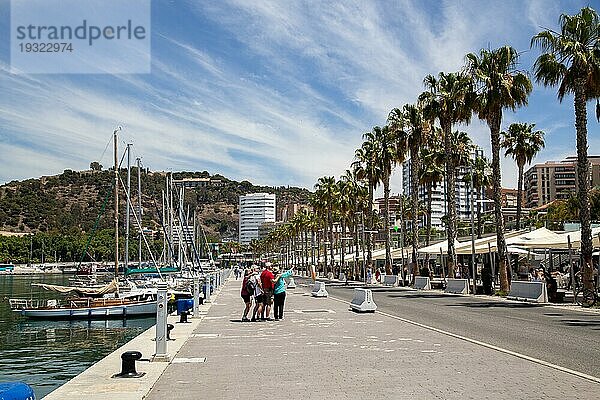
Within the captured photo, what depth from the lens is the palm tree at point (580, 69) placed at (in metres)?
30.9

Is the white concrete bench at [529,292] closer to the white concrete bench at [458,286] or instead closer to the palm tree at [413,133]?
the white concrete bench at [458,286]

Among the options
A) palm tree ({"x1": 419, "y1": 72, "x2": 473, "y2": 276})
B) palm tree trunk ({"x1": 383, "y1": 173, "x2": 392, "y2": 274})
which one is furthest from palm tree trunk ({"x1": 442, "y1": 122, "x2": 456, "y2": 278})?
palm tree trunk ({"x1": 383, "y1": 173, "x2": 392, "y2": 274})

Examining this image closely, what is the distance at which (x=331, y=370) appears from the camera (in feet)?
41.1

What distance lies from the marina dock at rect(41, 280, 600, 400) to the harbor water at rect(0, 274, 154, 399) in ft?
16.1

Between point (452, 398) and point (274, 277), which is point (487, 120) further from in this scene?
point (452, 398)

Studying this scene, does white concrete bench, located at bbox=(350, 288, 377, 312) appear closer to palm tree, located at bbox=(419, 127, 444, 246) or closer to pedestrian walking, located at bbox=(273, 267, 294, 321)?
pedestrian walking, located at bbox=(273, 267, 294, 321)

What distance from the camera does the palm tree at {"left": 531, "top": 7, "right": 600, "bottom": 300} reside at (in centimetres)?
3089

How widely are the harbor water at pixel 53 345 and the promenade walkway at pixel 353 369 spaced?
551 cm

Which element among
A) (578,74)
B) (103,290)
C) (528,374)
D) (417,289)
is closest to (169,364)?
(528,374)

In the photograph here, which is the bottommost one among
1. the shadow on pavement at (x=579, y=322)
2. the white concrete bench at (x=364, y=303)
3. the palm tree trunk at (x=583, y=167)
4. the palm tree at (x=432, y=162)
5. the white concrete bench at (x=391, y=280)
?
the white concrete bench at (x=391, y=280)

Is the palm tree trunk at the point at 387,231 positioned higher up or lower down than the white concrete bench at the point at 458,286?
higher up

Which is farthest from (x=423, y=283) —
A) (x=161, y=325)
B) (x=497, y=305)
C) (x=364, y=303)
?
(x=161, y=325)

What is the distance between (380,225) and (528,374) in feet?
436

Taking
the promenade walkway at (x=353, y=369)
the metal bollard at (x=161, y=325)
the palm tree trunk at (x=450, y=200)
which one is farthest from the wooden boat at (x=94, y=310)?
the metal bollard at (x=161, y=325)
